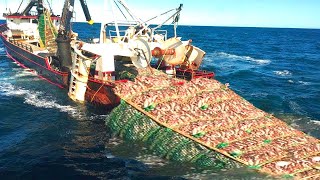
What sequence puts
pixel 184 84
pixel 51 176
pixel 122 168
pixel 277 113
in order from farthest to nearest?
1. pixel 277 113
2. pixel 184 84
3. pixel 122 168
4. pixel 51 176

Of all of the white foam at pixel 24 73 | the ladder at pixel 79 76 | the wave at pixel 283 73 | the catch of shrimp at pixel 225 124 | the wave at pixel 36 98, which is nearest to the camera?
the catch of shrimp at pixel 225 124

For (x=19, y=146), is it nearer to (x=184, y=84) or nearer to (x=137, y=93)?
(x=137, y=93)

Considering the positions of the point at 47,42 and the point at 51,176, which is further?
the point at 47,42

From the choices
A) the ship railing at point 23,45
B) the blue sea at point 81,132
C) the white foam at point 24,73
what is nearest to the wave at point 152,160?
the blue sea at point 81,132

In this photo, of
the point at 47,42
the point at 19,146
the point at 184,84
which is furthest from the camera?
the point at 47,42

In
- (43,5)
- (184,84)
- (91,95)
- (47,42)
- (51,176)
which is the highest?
(43,5)

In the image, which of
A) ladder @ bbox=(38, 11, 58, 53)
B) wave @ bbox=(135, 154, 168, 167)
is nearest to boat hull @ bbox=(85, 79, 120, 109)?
wave @ bbox=(135, 154, 168, 167)

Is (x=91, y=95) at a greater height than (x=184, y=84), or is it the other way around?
(x=184, y=84)

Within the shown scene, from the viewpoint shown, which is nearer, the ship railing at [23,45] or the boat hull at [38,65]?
the boat hull at [38,65]

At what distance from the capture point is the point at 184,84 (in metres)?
24.0

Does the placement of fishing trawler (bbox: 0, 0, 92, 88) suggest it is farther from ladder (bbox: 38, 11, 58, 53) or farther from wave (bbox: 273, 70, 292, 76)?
wave (bbox: 273, 70, 292, 76)

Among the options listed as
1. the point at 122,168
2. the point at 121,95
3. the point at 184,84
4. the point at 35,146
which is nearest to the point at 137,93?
the point at 121,95

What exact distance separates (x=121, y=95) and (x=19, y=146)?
8.15 meters

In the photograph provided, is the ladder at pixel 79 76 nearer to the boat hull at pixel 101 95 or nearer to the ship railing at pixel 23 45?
the boat hull at pixel 101 95
